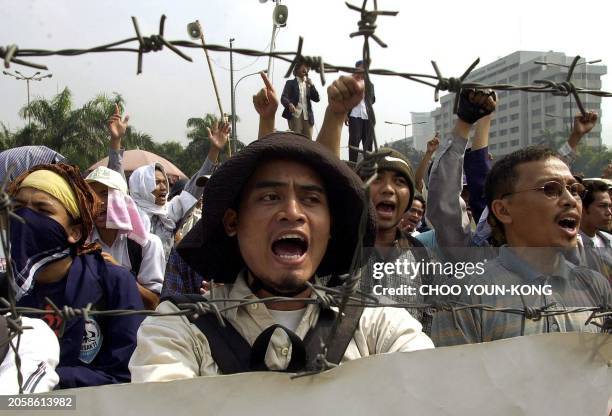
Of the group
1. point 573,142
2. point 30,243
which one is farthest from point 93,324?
point 573,142

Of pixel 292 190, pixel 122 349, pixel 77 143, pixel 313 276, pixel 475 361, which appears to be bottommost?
pixel 122 349

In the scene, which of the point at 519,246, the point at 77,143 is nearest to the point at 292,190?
the point at 519,246

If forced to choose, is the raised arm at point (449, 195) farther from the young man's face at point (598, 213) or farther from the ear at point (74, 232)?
the young man's face at point (598, 213)

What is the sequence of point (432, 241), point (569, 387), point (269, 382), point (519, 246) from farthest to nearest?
point (432, 241) → point (519, 246) → point (569, 387) → point (269, 382)

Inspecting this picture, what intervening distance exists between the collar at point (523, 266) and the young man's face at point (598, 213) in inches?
101

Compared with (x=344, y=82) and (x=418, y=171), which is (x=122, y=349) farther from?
(x=418, y=171)

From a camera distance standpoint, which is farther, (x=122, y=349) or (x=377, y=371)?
(x=122, y=349)

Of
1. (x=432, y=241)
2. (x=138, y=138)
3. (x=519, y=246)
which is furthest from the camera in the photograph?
(x=138, y=138)

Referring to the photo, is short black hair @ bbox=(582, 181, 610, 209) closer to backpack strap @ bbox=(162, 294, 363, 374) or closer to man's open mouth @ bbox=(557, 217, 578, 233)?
man's open mouth @ bbox=(557, 217, 578, 233)

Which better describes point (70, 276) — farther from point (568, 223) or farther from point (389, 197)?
point (568, 223)

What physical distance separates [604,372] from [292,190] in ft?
3.01

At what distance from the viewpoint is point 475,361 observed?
53.3 inches

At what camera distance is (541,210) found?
2.21m

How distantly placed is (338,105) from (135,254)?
235 cm
